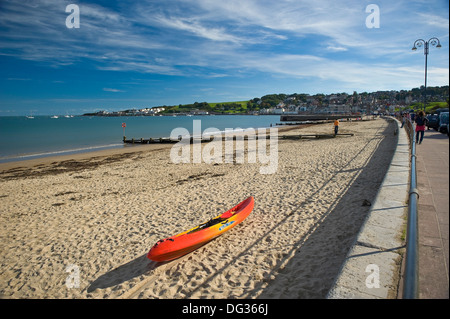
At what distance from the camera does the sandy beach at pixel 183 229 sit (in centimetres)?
501

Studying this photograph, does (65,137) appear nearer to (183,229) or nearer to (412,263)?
(183,229)

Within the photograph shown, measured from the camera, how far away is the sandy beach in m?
5.01

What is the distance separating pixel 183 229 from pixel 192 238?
136 cm

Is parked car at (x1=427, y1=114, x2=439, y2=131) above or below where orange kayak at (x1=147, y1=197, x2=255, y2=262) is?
above

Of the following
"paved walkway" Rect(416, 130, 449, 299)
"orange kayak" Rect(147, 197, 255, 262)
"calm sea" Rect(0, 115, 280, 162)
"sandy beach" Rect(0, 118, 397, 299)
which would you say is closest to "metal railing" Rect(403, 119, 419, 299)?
"paved walkway" Rect(416, 130, 449, 299)

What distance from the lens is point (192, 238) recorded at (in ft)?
19.7

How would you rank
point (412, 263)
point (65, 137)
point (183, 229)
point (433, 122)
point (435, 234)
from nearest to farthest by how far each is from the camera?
point (412, 263), point (435, 234), point (183, 229), point (433, 122), point (65, 137)

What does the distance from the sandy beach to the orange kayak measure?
240 mm

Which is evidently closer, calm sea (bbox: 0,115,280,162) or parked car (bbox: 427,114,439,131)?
parked car (bbox: 427,114,439,131)

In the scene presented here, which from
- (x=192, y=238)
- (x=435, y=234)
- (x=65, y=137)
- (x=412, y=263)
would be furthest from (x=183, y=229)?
(x=65, y=137)

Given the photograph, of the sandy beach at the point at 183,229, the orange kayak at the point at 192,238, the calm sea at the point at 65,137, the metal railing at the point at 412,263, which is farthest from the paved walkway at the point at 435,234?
the calm sea at the point at 65,137

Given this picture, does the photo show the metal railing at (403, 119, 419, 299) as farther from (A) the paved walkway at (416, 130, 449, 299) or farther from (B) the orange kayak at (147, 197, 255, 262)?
(B) the orange kayak at (147, 197, 255, 262)

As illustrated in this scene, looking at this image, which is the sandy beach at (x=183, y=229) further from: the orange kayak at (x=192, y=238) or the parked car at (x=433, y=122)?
the parked car at (x=433, y=122)
